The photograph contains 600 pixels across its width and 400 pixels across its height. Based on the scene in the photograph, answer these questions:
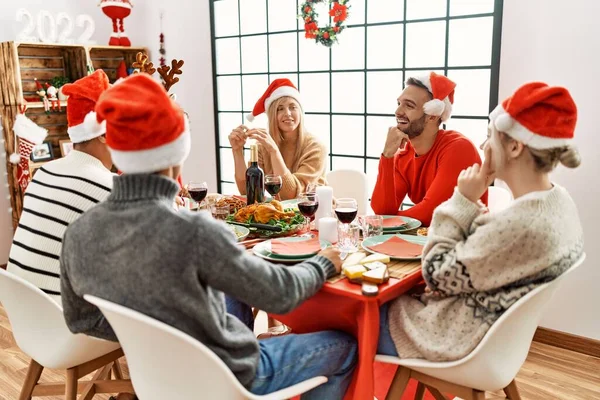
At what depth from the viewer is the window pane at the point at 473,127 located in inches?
120

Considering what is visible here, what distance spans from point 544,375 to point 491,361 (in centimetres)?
127

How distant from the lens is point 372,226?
74.0 inches

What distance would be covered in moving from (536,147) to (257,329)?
6.58 ft

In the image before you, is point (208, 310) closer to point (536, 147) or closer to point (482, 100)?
point (536, 147)

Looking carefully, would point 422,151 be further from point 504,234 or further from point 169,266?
point 169,266

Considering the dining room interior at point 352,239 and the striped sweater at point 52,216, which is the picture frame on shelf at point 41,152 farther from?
the striped sweater at point 52,216

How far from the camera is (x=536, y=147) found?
1368 millimetres

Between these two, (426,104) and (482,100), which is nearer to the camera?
(426,104)

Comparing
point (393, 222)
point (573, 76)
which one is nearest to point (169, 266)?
point (393, 222)

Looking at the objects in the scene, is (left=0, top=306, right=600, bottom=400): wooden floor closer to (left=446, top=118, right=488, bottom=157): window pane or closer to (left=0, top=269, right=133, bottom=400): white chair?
(left=0, top=269, right=133, bottom=400): white chair

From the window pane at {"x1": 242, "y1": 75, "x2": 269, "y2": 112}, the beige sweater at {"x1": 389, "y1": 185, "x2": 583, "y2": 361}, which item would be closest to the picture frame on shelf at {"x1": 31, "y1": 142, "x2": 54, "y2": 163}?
the window pane at {"x1": 242, "y1": 75, "x2": 269, "y2": 112}

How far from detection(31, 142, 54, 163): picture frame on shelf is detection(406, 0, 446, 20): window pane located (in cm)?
281

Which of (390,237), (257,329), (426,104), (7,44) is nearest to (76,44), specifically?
(7,44)

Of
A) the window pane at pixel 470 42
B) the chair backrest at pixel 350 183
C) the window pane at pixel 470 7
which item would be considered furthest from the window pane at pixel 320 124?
the window pane at pixel 470 7
